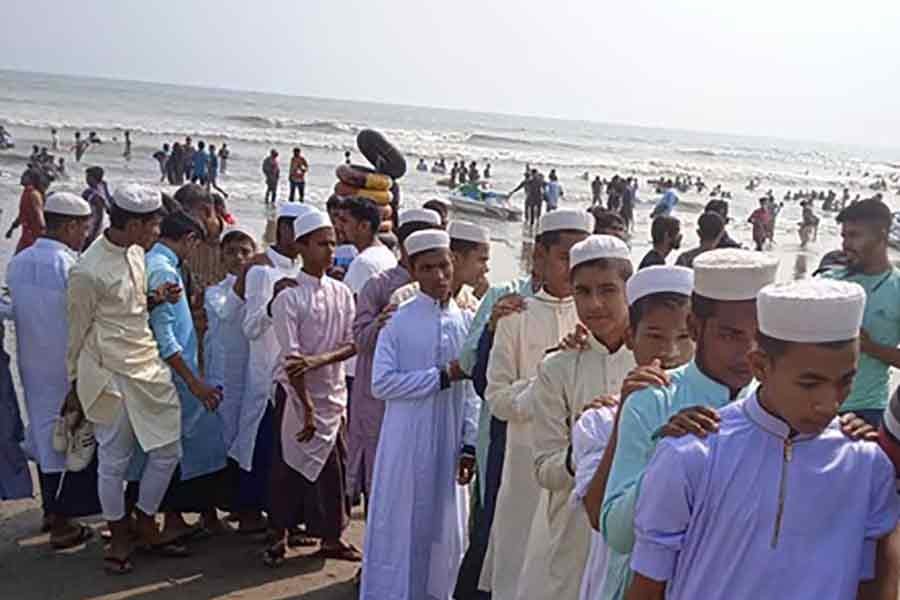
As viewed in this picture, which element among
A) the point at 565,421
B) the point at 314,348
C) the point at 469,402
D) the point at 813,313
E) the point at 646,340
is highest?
the point at 813,313

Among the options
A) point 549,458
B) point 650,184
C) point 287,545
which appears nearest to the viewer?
point 549,458

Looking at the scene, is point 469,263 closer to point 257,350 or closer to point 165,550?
point 257,350

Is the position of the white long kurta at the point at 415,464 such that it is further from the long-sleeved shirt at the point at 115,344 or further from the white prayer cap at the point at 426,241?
the long-sleeved shirt at the point at 115,344

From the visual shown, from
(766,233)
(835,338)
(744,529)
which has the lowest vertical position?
(766,233)

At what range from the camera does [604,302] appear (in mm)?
2936

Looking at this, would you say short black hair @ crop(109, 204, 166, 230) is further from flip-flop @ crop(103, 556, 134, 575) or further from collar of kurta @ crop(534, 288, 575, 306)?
collar of kurta @ crop(534, 288, 575, 306)

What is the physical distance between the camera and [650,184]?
4688cm

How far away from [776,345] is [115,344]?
141 inches

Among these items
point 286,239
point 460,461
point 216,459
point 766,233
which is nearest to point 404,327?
point 460,461

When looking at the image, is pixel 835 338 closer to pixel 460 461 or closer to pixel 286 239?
pixel 460 461

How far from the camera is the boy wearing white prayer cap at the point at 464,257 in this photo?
443cm

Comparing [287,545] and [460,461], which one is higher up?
[460,461]

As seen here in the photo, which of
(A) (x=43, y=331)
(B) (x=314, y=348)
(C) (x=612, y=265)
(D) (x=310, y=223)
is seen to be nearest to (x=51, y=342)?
(A) (x=43, y=331)

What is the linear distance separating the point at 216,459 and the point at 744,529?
12.4 feet
